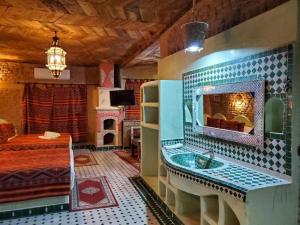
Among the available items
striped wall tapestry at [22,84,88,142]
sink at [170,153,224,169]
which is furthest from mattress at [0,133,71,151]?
sink at [170,153,224,169]

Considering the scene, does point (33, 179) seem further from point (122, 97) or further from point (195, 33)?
point (122, 97)

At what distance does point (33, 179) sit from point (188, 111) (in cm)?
204

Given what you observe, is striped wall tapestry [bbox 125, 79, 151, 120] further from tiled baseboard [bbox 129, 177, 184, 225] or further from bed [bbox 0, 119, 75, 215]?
bed [bbox 0, 119, 75, 215]

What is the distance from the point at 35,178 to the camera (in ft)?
9.62

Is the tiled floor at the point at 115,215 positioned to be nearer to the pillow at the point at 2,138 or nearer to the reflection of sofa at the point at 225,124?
the reflection of sofa at the point at 225,124

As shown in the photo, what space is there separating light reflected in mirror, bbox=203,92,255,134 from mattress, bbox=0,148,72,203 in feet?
6.01

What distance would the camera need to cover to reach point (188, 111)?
324cm

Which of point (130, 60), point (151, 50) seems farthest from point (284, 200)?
point (130, 60)

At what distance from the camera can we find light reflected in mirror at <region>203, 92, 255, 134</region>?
210 cm

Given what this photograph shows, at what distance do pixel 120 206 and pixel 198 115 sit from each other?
1.53m

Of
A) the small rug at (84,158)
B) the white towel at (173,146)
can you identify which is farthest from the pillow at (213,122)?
the small rug at (84,158)

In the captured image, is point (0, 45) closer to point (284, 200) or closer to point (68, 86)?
point (68, 86)

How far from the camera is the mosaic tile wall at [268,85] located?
1.74 m

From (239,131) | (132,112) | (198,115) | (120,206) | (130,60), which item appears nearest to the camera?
(239,131)
